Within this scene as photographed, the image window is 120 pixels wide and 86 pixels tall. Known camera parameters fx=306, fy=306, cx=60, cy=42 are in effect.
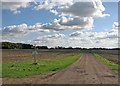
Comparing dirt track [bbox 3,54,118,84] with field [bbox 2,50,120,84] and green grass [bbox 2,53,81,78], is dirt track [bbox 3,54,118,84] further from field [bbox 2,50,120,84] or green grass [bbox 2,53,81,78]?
green grass [bbox 2,53,81,78]

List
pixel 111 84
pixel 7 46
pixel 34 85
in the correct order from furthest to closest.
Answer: pixel 7 46 < pixel 111 84 < pixel 34 85

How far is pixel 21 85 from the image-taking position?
17.3 metres

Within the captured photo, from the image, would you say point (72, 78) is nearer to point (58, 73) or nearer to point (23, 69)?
point (58, 73)

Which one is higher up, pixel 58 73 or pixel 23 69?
pixel 23 69

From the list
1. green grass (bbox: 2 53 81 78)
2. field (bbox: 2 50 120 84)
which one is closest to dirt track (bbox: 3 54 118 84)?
field (bbox: 2 50 120 84)

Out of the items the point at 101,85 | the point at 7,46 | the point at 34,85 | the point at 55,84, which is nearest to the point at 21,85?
the point at 34,85

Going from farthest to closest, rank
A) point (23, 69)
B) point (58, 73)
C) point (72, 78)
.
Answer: point (23, 69) → point (58, 73) → point (72, 78)

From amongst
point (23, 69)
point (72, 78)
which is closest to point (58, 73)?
point (23, 69)

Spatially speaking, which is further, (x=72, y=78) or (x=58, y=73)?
(x=58, y=73)

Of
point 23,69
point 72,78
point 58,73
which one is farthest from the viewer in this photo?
point 23,69

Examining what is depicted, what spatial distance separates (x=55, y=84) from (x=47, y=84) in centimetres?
47

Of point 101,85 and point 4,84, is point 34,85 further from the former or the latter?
point 101,85

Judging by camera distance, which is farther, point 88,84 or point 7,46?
point 7,46

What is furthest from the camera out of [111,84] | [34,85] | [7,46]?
[7,46]
